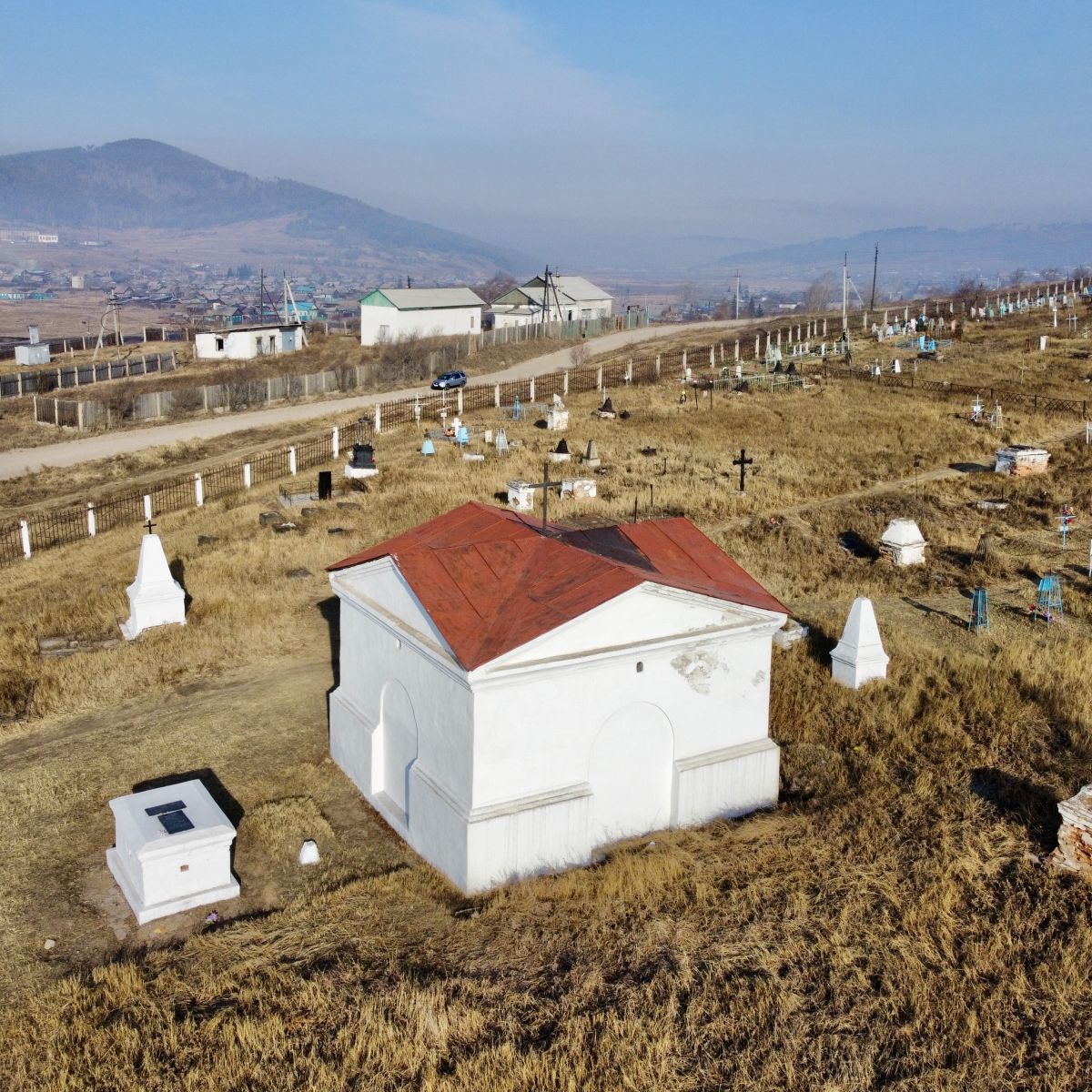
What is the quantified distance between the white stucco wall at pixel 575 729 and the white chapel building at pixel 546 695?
0.06 feet

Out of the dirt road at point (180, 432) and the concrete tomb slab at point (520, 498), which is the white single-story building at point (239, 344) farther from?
the concrete tomb slab at point (520, 498)

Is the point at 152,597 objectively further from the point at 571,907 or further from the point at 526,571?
the point at 571,907

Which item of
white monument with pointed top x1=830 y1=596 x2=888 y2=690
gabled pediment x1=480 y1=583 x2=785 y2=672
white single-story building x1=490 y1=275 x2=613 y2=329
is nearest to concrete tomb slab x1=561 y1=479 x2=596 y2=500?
white monument with pointed top x1=830 y1=596 x2=888 y2=690

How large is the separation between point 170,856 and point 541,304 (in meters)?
66.2

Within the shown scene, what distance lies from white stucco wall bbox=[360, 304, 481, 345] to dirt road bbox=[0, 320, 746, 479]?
406 inches

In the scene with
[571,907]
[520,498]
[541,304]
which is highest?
[541,304]

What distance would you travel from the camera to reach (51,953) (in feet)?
30.8

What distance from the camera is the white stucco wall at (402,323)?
65125 mm

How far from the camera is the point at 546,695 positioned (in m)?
10.4

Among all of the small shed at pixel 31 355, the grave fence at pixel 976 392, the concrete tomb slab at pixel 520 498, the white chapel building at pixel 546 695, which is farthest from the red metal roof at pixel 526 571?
the small shed at pixel 31 355

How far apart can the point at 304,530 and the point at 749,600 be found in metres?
13.6

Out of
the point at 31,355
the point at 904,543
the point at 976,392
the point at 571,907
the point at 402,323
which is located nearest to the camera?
the point at 571,907

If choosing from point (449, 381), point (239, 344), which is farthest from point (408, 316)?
point (449, 381)

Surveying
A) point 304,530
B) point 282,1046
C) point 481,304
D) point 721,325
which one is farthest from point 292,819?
point 721,325
